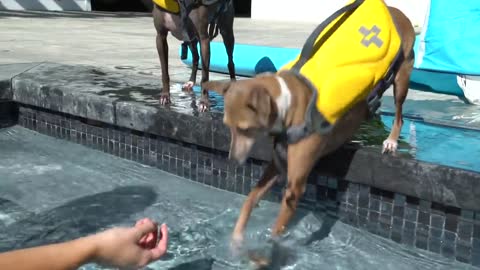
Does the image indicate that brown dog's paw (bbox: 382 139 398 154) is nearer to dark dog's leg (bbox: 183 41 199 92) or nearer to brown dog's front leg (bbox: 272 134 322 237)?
brown dog's front leg (bbox: 272 134 322 237)

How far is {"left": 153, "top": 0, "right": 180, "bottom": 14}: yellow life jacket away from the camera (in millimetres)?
5035

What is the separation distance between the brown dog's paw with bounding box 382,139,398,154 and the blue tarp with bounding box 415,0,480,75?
2.67 meters

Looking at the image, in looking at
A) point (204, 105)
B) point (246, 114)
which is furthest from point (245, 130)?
point (204, 105)

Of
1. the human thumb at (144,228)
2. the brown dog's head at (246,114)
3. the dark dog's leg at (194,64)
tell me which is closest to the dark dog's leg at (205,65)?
the dark dog's leg at (194,64)

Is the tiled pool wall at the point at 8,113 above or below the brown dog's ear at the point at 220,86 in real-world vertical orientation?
below

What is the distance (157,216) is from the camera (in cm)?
417

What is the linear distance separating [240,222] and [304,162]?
0.53 metres

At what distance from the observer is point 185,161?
4.91 m

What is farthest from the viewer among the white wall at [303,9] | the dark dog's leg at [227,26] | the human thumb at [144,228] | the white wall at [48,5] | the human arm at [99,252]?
the white wall at [48,5]

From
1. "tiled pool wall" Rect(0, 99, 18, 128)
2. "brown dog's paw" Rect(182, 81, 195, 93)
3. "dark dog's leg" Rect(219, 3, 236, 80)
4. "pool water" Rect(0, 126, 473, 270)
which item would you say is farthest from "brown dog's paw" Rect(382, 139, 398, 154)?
"tiled pool wall" Rect(0, 99, 18, 128)

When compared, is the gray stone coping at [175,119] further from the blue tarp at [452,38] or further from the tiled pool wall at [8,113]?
the blue tarp at [452,38]

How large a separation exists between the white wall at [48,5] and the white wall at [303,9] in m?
7.18

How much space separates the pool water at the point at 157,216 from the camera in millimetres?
3549

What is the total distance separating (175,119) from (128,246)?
282 cm
